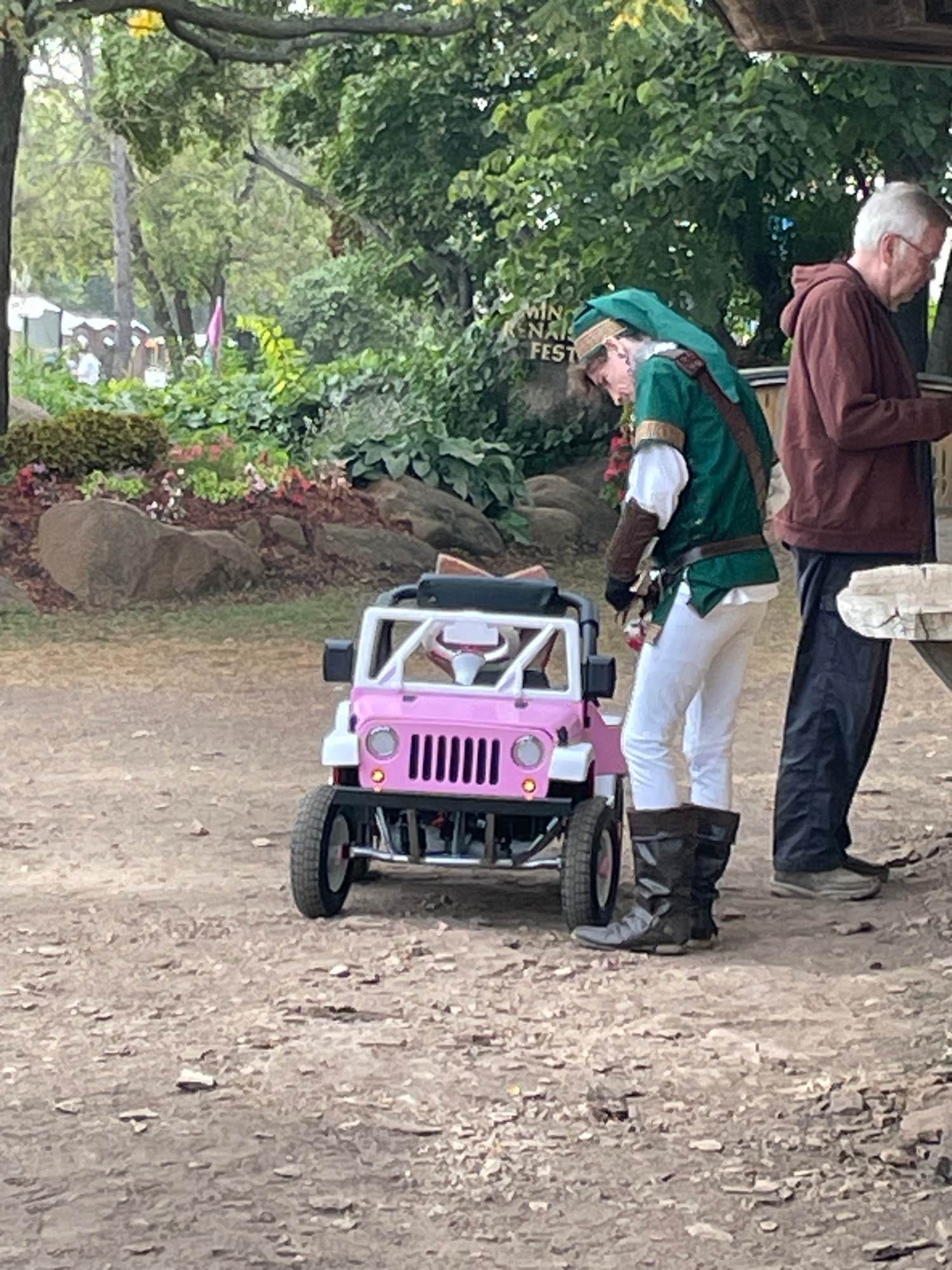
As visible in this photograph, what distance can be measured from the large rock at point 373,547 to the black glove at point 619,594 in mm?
10187

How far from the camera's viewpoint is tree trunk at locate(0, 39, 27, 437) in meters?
16.4

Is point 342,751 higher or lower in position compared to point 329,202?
lower

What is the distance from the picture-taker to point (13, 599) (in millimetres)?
13828

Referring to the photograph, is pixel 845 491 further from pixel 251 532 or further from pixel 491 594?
pixel 251 532

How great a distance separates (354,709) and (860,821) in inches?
90.0

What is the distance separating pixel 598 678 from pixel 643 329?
0.97 metres

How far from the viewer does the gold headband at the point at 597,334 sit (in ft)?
18.6

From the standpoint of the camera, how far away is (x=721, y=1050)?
15.8 feet

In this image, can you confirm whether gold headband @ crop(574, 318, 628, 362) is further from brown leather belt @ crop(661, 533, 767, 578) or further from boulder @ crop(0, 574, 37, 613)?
boulder @ crop(0, 574, 37, 613)

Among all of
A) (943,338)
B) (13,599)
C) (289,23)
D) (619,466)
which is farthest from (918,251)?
(943,338)

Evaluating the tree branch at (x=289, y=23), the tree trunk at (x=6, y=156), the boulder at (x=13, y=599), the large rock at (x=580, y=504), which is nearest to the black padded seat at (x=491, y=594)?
the boulder at (x=13, y=599)

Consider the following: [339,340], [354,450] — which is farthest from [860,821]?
[339,340]

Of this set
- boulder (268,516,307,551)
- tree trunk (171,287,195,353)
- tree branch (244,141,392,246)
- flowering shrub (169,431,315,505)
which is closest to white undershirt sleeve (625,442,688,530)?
boulder (268,516,307,551)

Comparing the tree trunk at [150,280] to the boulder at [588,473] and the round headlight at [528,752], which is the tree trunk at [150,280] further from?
the round headlight at [528,752]
